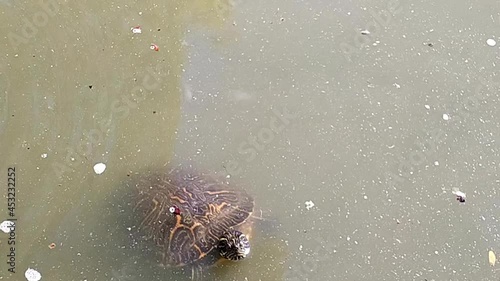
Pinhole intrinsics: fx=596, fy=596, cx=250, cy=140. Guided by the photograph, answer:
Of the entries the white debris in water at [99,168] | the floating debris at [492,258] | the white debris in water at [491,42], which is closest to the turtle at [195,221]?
the white debris in water at [99,168]

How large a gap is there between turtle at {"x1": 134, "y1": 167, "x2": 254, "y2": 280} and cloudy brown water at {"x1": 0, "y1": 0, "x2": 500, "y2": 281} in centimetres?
5

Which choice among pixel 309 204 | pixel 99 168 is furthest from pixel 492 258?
pixel 99 168

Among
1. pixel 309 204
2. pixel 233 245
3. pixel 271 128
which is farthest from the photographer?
pixel 271 128

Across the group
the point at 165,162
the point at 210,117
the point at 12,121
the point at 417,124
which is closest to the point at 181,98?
the point at 210,117

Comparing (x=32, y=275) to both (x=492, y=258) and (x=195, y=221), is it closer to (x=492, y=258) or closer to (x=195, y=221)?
(x=195, y=221)

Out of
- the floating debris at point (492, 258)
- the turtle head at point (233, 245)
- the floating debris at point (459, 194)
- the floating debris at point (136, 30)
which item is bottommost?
the floating debris at point (492, 258)

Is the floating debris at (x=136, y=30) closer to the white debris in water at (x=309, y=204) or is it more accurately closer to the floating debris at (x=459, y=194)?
the white debris in water at (x=309, y=204)

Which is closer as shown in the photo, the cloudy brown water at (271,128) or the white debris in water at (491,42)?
the cloudy brown water at (271,128)

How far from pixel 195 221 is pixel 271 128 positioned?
0.52 m

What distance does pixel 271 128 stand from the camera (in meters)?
2.30

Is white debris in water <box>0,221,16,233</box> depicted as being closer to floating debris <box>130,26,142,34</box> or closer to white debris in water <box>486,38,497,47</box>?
floating debris <box>130,26,142,34</box>

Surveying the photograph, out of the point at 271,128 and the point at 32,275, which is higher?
the point at 271,128

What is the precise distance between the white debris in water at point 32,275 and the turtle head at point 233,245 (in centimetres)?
60

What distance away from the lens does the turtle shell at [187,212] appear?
78.6 inches
